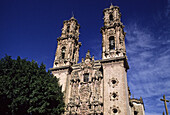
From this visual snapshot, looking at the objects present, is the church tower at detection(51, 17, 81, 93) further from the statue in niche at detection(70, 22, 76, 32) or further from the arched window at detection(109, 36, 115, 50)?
the arched window at detection(109, 36, 115, 50)

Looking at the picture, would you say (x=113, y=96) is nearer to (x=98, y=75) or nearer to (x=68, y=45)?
(x=98, y=75)

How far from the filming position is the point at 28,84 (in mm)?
17734

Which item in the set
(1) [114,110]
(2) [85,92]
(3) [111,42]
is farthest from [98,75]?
(3) [111,42]

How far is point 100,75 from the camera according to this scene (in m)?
23.7

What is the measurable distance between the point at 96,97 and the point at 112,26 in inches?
524

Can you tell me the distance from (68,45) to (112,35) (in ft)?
28.1

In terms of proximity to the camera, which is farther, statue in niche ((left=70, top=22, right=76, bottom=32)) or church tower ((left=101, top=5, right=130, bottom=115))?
statue in niche ((left=70, top=22, right=76, bottom=32))

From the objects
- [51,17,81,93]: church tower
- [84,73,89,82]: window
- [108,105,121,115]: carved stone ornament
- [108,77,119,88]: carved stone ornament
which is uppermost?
[51,17,81,93]: church tower

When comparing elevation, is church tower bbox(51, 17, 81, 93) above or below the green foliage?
above

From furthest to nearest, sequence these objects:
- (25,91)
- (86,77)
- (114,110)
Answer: (86,77)
(114,110)
(25,91)

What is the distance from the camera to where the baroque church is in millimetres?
20719

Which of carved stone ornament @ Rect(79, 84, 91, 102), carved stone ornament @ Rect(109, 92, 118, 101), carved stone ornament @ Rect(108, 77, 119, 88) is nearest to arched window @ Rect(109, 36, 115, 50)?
carved stone ornament @ Rect(108, 77, 119, 88)

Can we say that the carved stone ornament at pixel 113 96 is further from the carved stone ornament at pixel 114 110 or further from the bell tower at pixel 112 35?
the bell tower at pixel 112 35

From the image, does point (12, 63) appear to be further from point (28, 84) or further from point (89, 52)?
point (89, 52)
